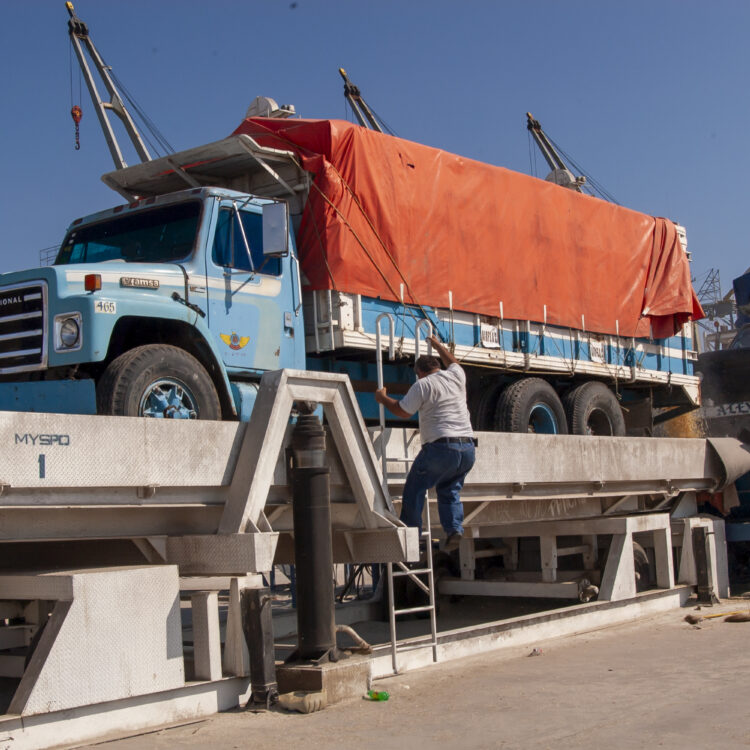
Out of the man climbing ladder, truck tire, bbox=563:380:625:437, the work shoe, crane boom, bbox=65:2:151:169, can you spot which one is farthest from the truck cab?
crane boom, bbox=65:2:151:169

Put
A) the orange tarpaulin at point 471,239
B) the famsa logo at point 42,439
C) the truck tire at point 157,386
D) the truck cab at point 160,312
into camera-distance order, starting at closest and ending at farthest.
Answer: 1. the famsa logo at point 42,439
2. the truck tire at point 157,386
3. the truck cab at point 160,312
4. the orange tarpaulin at point 471,239

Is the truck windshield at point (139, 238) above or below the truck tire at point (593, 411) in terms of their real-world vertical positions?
above

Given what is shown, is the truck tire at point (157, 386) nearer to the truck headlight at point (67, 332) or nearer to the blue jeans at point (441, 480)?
the truck headlight at point (67, 332)

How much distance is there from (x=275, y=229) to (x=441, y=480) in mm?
2407

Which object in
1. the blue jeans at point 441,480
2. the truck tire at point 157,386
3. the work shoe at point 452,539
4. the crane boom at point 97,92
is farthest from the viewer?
the crane boom at point 97,92

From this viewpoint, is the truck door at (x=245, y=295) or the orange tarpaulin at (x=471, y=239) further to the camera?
the orange tarpaulin at (x=471, y=239)

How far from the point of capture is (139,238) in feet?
29.3

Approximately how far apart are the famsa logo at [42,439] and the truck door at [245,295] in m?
2.85

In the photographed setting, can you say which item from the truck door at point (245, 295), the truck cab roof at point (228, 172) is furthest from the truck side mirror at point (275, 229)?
the truck cab roof at point (228, 172)

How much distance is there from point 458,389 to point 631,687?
2360mm

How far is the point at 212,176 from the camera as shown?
9883 millimetres

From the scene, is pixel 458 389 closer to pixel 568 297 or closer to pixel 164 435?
pixel 164 435

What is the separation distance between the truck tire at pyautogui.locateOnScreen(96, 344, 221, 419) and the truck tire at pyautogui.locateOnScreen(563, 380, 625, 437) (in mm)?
5286

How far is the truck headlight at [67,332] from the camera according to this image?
7.12 metres
